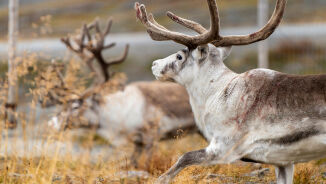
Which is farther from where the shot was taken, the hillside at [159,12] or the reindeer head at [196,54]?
the hillside at [159,12]

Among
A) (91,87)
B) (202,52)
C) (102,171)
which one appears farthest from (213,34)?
(91,87)

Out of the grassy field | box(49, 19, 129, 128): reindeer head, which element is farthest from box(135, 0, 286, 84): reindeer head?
box(49, 19, 129, 128): reindeer head

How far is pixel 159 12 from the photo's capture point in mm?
19234

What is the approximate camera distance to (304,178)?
14.9ft

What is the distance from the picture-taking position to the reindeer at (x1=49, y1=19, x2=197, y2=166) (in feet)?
23.8

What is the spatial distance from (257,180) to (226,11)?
13500 mm

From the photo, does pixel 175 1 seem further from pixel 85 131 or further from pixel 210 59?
pixel 210 59

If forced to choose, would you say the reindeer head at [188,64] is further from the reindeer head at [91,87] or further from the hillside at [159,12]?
the hillside at [159,12]

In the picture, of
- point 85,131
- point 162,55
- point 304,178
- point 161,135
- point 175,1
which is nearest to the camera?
point 304,178

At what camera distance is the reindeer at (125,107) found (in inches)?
285

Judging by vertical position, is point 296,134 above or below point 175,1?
below


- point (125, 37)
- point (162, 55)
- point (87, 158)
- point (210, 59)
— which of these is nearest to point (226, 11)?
point (125, 37)

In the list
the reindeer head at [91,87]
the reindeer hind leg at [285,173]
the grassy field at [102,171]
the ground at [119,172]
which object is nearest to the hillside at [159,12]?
the reindeer head at [91,87]

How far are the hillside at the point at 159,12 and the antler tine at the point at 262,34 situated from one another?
20.9 ft
